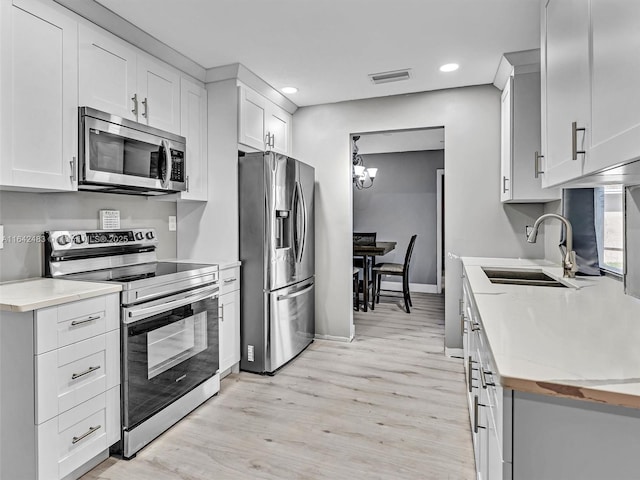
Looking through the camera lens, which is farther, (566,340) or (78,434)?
(78,434)

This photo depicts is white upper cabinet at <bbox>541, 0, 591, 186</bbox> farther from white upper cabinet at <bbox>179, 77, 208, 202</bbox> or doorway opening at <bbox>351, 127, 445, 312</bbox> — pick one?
doorway opening at <bbox>351, 127, 445, 312</bbox>

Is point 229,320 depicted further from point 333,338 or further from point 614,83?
point 614,83

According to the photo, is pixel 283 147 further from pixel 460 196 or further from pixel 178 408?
pixel 178 408

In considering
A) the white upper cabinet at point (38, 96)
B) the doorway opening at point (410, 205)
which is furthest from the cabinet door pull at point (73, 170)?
the doorway opening at point (410, 205)

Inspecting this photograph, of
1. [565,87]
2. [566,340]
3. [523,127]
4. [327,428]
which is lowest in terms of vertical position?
[327,428]

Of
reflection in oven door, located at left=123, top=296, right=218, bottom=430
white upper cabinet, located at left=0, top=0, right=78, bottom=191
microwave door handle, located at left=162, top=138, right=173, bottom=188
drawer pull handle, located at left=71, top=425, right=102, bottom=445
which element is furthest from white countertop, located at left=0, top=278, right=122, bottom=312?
microwave door handle, located at left=162, top=138, right=173, bottom=188

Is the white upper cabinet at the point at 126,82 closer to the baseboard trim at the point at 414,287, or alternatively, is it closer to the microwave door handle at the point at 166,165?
the microwave door handle at the point at 166,165

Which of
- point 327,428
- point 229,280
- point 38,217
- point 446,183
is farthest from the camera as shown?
point 446,183

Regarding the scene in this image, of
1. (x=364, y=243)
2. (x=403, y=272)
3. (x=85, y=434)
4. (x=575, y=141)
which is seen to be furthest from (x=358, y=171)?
(x=85, y=434)

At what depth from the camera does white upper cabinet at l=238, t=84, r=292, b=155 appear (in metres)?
3.16

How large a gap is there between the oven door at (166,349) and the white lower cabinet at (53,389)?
13 centimetres

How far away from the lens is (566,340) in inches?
41.8

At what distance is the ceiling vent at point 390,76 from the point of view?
316cm

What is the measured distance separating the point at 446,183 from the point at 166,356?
9.02 feet
